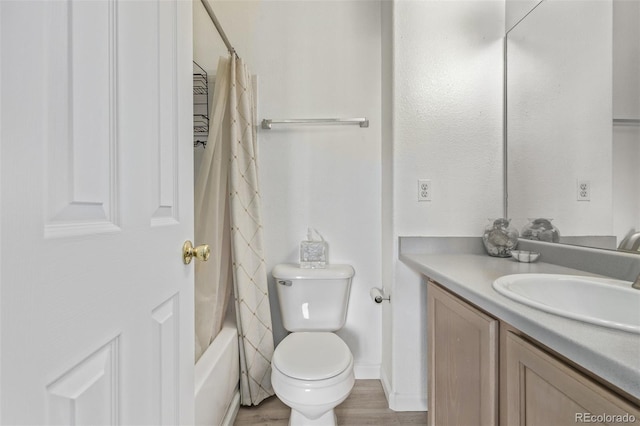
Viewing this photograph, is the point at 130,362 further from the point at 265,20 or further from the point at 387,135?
the point at 265,20

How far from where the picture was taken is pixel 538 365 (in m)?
0.60

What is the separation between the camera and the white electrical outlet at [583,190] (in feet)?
3.56

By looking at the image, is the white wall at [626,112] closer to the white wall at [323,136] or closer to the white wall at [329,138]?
the white wall at [329,138]

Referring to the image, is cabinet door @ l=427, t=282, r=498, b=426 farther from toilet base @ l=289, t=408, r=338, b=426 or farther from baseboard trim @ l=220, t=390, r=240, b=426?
baseboard trim @ l=220, t=390, r=240, b=426

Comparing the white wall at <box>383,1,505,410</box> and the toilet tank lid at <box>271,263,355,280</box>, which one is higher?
the white wall at <box>383,1,505,410</box>

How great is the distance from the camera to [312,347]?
129 cm

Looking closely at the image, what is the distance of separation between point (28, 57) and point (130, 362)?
1.56 feet

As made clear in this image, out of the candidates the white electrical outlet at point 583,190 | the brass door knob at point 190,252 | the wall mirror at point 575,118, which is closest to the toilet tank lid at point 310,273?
the brass door knob at point 190,252

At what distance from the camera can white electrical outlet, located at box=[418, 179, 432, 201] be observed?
1441 millimetres

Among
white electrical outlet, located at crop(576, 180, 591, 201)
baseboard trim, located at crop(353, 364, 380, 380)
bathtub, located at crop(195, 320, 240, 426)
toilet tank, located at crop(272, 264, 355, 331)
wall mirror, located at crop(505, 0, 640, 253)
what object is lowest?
baseboard trim, located at crop(353, 364, 380, 380)

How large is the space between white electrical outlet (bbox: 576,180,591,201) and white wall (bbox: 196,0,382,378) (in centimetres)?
89

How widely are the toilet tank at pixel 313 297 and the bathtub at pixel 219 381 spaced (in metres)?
0.30

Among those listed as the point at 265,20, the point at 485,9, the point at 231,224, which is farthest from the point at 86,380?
the point at 485,9

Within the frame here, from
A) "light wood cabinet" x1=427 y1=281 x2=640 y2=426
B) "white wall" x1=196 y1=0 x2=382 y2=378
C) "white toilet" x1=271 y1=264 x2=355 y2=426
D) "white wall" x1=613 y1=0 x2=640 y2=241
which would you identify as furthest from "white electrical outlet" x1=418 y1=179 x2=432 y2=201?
"white wall" x1=613 y1=0 x2=640 y2=241
